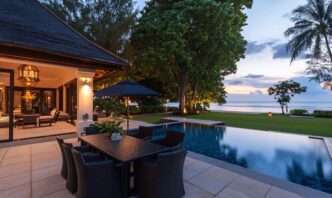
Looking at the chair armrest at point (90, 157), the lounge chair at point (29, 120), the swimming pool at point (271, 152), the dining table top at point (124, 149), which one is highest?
the lounge chair at point (29, 120)

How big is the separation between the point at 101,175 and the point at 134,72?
1805cm

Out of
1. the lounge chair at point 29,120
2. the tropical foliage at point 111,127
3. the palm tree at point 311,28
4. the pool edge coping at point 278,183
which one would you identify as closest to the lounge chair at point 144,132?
the tropical foliage at point 111,127

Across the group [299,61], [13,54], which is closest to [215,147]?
[13,54]

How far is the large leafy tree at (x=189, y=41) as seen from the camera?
48.9 feet

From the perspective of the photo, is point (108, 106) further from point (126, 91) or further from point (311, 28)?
point (311, 28)

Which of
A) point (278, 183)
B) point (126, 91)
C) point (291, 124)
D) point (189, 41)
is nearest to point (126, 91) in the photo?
point (126, 91)

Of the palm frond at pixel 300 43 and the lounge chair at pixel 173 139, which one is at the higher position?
the palm frond at pixel 300 43

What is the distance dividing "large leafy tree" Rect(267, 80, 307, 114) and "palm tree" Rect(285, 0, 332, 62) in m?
6.01

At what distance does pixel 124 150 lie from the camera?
3.36 m

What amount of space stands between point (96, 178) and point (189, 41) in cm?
1656

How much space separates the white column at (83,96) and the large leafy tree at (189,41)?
8.05m

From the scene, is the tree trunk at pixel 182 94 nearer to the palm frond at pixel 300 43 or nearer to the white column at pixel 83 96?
the palm frond at pixel 300 43

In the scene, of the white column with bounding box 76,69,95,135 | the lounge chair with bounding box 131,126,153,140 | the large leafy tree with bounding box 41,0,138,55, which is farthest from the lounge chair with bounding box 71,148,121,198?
the large leafy tree with bounding box 41,0,138,55

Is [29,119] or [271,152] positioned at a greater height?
[29,119]
